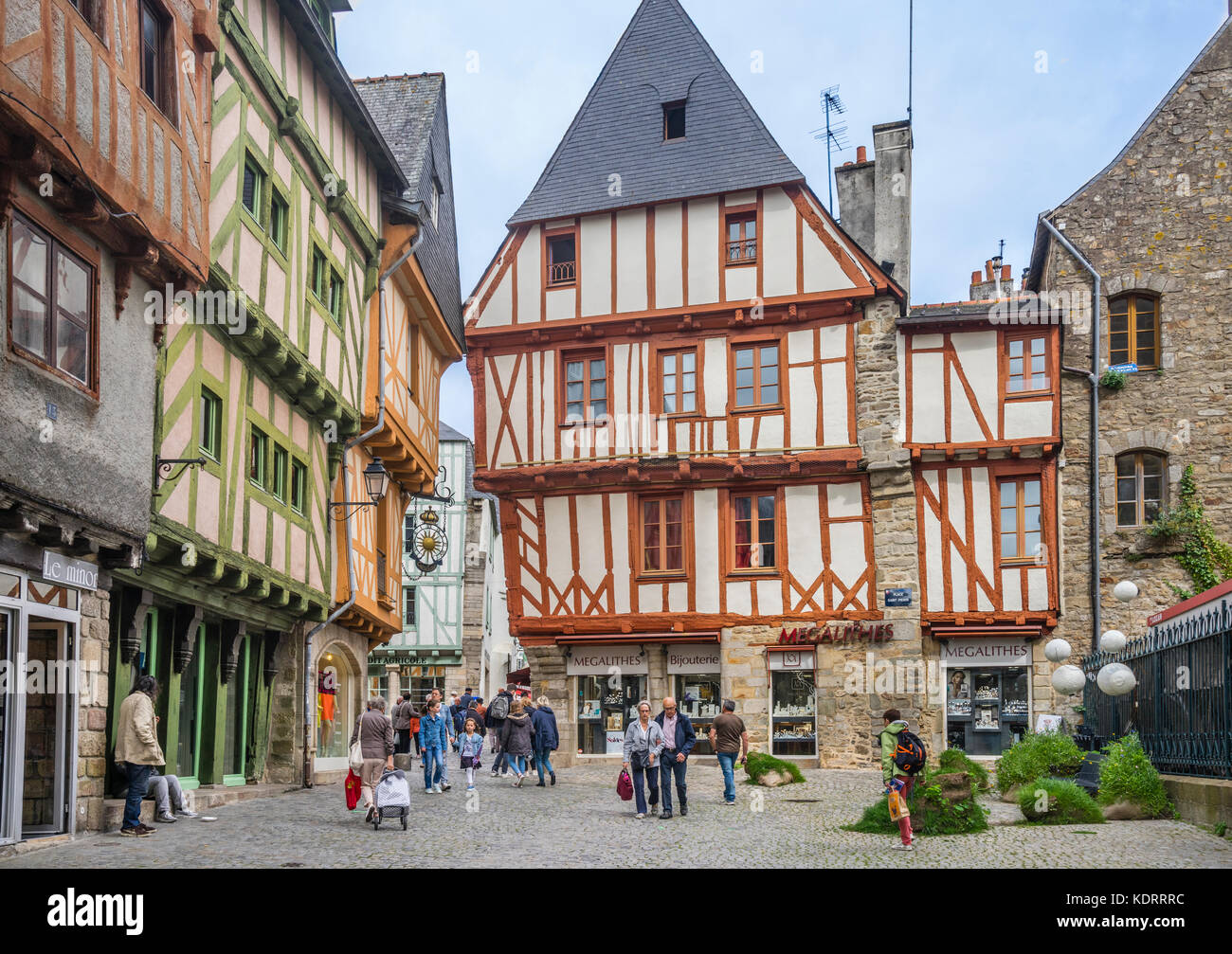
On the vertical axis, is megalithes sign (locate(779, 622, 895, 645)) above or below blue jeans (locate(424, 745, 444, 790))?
above

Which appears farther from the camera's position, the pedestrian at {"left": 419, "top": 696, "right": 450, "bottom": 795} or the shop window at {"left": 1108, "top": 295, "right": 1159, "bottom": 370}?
the shop window at {"left": 1108, "top": 295, "right": 1159, "bottom": 370}

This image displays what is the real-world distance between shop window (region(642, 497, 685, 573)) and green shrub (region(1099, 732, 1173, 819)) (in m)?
10.8

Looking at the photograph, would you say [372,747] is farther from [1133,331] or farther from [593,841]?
[1133,331]

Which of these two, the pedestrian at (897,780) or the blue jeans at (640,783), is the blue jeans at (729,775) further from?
the pedestrian at (897,780)

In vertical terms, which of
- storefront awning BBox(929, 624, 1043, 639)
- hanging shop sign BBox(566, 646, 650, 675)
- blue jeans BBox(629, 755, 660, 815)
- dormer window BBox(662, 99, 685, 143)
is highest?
dormer window BBox(662, 99, 685, 143)

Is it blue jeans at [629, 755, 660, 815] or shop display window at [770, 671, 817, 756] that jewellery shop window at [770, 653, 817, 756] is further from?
blue jeans at [629, 755, 660, 815]

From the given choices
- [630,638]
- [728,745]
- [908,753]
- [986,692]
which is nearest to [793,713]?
[630,638]

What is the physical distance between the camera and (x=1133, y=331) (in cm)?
2230

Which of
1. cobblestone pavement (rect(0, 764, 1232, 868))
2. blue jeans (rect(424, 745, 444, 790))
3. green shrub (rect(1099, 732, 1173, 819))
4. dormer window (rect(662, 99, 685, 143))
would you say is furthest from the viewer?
dormer window (rect(662, 99, 685, 143))

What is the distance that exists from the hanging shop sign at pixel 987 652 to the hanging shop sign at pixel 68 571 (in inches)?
577

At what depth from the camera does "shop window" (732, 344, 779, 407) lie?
22375mm

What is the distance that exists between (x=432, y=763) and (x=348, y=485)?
13.3 feet

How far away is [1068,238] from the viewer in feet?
74.5

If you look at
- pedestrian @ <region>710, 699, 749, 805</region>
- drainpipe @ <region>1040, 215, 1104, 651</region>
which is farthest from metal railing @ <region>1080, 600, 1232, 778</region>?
drainpipe @ <region>1040, 215, 1104, 651</region>
